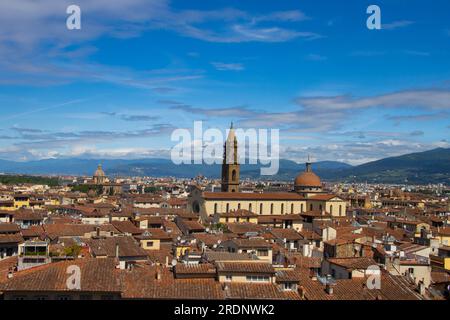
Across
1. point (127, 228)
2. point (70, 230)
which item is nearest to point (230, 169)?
point (127, 228)

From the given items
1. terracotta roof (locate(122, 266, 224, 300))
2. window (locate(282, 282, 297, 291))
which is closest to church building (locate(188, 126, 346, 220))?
window (locate(282, 282, 297, 291))

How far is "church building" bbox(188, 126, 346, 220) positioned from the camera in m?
69.0

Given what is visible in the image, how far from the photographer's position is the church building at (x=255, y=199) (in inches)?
2717

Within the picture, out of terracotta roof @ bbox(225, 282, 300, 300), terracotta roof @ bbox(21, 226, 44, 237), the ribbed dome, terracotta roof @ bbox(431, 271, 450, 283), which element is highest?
the ribbed dome

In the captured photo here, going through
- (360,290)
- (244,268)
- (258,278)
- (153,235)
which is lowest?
(153,235)

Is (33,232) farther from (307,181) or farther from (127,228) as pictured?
(307,181)

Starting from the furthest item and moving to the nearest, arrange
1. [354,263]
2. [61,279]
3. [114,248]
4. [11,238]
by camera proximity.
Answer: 1. [11,238]
2. [114,248]
3. [354,263]
4. [61,279]

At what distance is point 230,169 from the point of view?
3054 inches

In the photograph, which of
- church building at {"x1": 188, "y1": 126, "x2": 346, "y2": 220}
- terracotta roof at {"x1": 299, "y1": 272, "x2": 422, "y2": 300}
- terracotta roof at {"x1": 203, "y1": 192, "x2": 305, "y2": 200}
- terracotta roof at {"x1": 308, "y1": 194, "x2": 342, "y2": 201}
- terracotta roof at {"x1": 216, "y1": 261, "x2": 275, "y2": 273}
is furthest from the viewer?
terracotta roof at {"x1": 308, "y1": 194, "x2": 342, "y2": 201}

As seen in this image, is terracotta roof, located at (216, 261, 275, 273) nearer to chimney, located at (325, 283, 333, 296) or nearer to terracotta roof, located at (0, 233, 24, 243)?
chimney, located at (325, 283, 333, 296)

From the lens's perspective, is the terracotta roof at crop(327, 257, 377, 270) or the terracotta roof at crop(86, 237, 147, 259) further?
the terracotta roof at crop(86, 237, 147, 259)

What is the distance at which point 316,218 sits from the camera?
6234 cm

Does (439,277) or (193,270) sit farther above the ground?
(193,270)

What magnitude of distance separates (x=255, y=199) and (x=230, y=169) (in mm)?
7842
